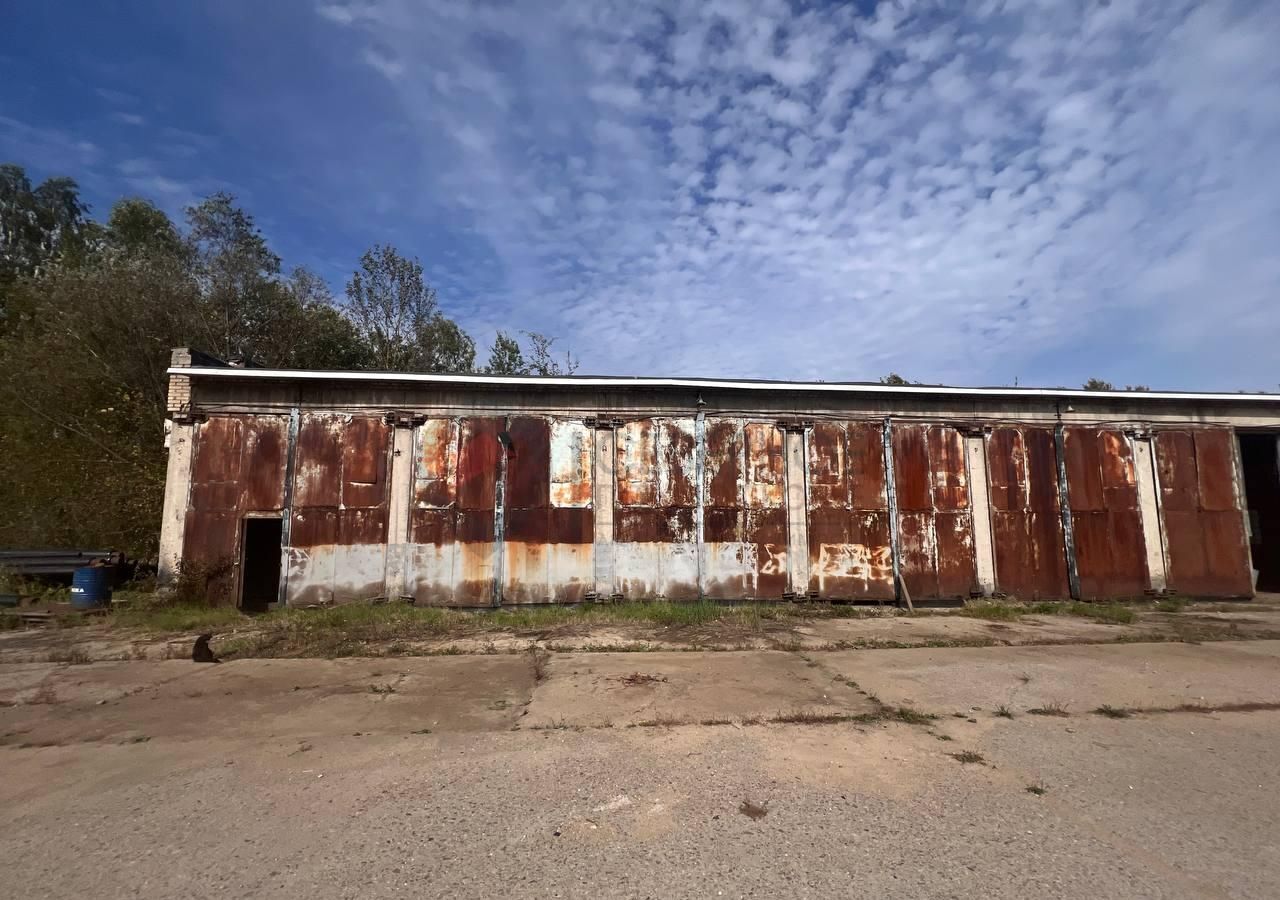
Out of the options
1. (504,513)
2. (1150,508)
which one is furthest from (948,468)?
(504,513)

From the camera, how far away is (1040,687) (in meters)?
7.01

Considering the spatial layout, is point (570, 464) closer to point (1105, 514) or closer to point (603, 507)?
point (603, 507)

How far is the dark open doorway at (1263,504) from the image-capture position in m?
16.0

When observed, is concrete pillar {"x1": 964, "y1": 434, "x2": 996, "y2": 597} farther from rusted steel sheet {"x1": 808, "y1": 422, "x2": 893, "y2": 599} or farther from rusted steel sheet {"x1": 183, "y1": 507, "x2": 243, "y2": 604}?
rusted steel sheet {"x1": 183, "y1": 507, "x2": 243, "y2": 604}

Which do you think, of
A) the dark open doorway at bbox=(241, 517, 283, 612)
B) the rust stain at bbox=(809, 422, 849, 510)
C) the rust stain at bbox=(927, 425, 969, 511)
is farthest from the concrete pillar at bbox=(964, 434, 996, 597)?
the dark open doorway at bbox=(241, 517, 283, 612)

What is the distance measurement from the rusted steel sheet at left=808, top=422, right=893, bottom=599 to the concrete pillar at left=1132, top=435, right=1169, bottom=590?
19.8ft

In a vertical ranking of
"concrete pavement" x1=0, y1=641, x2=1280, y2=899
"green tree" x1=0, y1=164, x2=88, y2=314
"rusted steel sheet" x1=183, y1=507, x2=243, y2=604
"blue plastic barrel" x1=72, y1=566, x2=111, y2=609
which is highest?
"green tree" x1=0, y1=164, x2=88, y2=314

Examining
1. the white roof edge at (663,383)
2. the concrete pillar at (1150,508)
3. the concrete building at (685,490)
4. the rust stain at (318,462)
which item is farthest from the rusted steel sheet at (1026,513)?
the rust stain at (318,462)

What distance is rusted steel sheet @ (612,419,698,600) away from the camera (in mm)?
12133

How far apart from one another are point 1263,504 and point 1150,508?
19.1 feet

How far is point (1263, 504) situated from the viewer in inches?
644

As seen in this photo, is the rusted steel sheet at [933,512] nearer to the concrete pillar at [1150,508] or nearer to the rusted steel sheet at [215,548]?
the concrete pillar at [1150,508]

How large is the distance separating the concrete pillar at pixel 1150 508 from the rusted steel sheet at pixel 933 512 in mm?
4138

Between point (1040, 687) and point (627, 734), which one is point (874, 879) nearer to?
point (627, 734)
